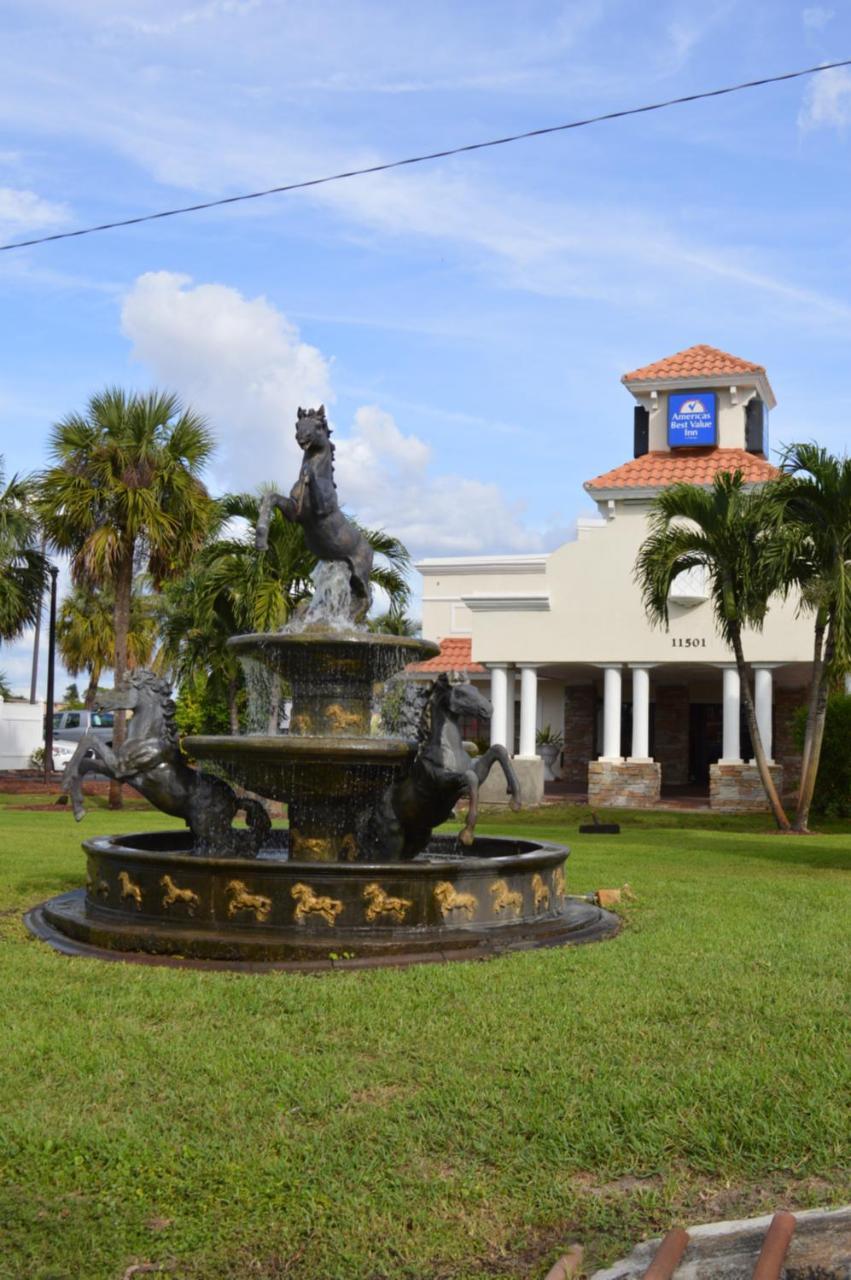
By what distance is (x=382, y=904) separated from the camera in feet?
24.6

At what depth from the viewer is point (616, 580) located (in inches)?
1071

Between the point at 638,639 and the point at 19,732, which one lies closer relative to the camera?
the point at 638,639

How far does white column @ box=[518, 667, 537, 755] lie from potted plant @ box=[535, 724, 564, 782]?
18.6ft

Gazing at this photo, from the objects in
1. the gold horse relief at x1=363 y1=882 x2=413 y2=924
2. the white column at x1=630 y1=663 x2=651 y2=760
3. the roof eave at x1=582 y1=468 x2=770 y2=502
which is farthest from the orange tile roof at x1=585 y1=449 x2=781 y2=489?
the gold horse relief at x1=363 y1=882 x2=413 y2=924

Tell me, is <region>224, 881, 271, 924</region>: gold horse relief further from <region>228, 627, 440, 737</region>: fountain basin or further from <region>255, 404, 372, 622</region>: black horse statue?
<region>255, 404, 372, 622</region>: black horse statue

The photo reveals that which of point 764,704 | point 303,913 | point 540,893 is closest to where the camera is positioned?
point 303,913

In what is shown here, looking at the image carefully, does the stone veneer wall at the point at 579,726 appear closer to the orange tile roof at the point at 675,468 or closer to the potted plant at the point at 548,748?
the potted plant at the point at 548,748

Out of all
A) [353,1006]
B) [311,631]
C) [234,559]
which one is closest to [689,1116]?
[353,1006]

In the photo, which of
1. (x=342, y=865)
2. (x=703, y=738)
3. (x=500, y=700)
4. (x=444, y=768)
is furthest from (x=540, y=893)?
(x=703, y=738)

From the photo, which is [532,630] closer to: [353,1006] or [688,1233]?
[353,1006]

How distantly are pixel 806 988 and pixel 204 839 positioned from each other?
457cm

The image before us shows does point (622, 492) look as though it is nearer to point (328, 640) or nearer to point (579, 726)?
point (579, 726)

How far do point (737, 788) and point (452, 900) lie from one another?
60.9 ft

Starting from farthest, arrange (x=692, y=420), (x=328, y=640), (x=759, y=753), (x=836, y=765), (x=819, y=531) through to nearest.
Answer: (x=692, y=420) → (x=836, y=765) → (x=759, y=753) → (x=819, y=531) → (x=328, y=640)
